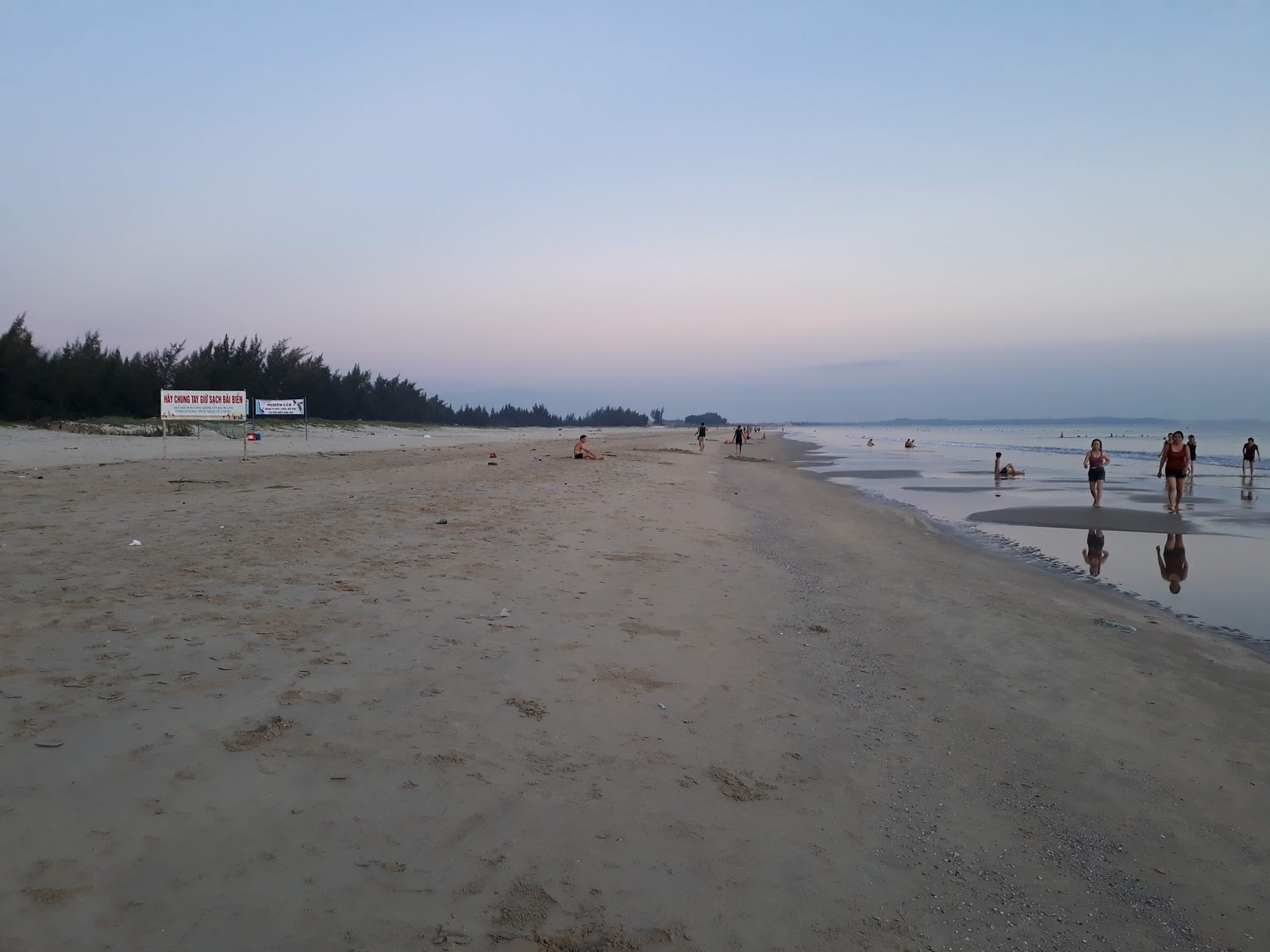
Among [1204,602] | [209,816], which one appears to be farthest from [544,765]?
[1204,602]

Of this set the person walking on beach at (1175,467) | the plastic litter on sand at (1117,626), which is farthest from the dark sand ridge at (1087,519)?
the plastic litter on sand at (1117,626)

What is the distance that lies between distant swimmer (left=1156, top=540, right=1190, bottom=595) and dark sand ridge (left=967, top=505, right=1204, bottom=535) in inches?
43.6

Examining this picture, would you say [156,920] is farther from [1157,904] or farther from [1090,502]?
[1090,502]

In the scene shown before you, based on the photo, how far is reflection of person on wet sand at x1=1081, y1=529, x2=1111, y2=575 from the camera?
10719 mm

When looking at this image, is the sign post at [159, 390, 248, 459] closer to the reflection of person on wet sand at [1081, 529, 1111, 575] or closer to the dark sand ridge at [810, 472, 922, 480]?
the dark sand ridge at [810, 472, 922, 480]

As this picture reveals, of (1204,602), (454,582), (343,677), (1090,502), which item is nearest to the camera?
(343,677)

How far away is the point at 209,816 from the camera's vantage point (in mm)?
3049

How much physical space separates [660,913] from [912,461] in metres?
37.8

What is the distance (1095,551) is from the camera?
12.0 m

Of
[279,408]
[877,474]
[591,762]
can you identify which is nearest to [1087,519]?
[877,474]

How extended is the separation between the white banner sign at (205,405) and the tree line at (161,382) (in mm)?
10905

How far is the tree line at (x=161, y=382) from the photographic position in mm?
32688

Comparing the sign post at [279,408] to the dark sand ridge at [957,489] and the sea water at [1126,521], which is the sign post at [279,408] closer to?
the sea water at [1126,521]

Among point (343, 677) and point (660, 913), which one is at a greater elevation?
point (343, 677)
